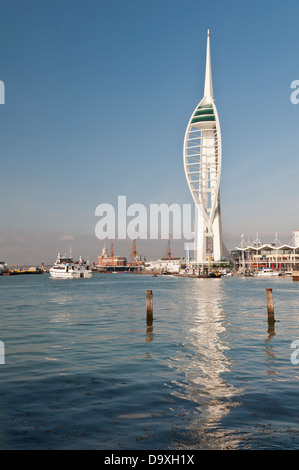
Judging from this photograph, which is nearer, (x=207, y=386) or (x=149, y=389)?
(x=149, y=389)

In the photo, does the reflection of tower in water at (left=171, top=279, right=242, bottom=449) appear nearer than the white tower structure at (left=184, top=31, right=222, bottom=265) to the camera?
Yes

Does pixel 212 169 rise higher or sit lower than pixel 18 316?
higher

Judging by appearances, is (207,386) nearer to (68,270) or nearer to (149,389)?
(149,389)

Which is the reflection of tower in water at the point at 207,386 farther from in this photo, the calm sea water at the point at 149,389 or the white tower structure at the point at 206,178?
the white tower structure at the point at 206,178

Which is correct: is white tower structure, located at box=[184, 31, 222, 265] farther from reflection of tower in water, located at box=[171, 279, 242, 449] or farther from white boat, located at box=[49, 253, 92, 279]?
reflection of tower in water, located at box=[171, 279, 242, 449]

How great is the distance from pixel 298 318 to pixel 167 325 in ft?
32.4

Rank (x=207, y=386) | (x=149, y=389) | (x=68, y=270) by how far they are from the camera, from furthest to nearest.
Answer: (x=68, y=270)
(x=207, y=386)
(x=149, y=389)

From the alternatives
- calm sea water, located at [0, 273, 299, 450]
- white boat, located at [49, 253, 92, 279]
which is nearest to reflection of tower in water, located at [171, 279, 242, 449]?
calm sea water, located at [0, 273, 299, 450]

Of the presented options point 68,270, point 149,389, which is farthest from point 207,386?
point 68,270

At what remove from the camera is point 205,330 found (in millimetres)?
24625

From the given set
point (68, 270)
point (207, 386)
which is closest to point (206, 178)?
point (68, 270)

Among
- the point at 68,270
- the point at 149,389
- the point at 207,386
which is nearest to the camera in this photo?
the point at 149,389
